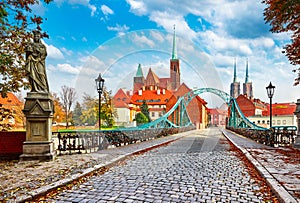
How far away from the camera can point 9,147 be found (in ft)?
26.0

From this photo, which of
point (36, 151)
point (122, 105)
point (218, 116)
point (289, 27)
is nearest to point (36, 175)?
point (36, 151)

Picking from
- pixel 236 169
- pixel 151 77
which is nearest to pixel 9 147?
pixel 236 169

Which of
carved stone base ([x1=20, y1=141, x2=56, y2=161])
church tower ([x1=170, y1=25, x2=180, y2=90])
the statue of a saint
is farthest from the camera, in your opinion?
church tower ([x1=170, y1=25, x2=180, y2=90])

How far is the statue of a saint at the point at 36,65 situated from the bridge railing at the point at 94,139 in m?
1.98

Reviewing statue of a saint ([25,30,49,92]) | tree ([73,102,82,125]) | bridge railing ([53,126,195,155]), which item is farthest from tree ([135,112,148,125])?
statue of a saint ([25,30,49,92])

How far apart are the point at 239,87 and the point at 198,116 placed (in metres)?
100.0

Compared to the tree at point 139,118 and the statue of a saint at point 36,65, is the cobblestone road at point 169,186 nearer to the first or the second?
the statue of a saint at point 36,65

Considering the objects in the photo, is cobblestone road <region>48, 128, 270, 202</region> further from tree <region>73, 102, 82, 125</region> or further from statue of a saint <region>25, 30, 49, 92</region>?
tree <region>73, 102, 82, 125</region>

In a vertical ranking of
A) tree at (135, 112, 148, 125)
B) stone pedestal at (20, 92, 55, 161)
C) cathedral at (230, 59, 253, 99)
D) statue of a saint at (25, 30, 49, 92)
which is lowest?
tree at (135, 112, 148, 125)

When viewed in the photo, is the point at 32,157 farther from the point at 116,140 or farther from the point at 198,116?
the point at 198,116

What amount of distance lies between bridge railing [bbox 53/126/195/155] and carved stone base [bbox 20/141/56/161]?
1.26m

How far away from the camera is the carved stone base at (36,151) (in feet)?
24.8

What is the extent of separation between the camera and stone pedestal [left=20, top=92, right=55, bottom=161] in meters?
7.63

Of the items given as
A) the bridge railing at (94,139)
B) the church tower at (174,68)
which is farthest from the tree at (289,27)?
the bridge railing at (94,139)
